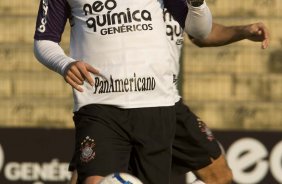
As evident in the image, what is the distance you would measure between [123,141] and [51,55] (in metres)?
0.58

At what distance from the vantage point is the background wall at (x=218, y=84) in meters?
9.21

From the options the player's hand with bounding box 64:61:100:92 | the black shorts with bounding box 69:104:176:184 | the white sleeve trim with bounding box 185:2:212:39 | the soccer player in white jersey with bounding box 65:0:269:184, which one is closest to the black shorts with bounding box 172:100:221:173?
the soccer player in white jersey with bounding box 65:0:269:184

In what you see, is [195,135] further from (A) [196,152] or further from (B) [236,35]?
(B) [236,35]

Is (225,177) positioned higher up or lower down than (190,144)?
lower down

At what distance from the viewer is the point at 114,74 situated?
5.88 metres

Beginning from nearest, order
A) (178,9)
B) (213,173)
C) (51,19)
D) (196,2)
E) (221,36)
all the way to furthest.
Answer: (196,2), (51,19), (178,9), (221,36), (213,173)

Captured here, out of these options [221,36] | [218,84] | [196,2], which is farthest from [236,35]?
[218,84]


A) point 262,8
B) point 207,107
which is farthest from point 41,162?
point 262,8

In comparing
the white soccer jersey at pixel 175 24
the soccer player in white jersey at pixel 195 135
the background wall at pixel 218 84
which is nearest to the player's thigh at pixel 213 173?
the soccer player in white jersey at pixel 195 135

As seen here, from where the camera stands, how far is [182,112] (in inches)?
263

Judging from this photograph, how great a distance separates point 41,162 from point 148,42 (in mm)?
3313

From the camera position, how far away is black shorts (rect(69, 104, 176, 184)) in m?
5.80

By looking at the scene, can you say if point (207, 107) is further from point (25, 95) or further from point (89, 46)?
point (89, 46)

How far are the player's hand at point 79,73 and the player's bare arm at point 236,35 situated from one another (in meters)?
1.00
